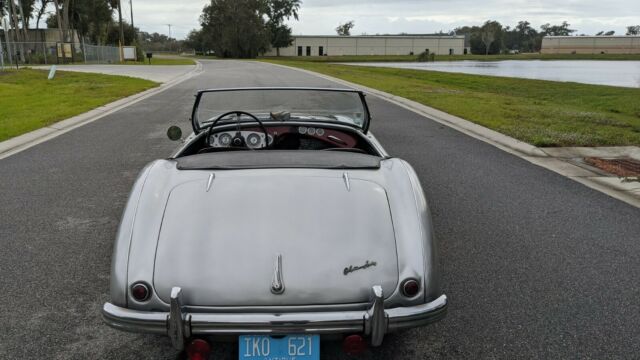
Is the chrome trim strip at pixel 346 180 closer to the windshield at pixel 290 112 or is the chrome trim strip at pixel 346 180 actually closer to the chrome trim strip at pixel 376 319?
the chrome trim strip at pixel 376 319

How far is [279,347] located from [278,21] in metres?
107

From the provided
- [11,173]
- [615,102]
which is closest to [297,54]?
[615,102]

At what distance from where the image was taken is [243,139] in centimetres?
365

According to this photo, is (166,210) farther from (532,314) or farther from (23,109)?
(23,109)

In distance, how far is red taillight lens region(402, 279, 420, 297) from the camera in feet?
7.61

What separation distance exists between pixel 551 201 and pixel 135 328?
4577 mm

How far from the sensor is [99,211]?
16.5ft

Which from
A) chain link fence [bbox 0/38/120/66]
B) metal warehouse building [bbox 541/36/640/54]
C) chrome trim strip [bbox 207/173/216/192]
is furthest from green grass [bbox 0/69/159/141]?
metal warehouse building [bbox 541/36/640/54]

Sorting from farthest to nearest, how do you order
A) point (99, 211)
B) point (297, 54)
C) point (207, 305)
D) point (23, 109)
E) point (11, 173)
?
point (297, 54) → point (23, 109) → point (11, 173) → point (99, 211) → point (207, 305)

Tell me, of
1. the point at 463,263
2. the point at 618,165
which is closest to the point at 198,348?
the point at 463,263

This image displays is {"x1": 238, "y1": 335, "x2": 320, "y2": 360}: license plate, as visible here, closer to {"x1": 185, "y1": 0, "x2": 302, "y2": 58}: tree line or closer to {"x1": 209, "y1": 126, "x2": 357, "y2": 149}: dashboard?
{"x1": 209, "y1": 126, "x2": 357, "y2": 149}: dashboard

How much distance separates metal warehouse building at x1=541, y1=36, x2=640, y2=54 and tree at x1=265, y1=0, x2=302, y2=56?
60.2 metres

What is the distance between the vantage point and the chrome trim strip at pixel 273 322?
2162 millimetres

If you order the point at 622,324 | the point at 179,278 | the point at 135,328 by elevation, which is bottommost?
the point at 622,324
